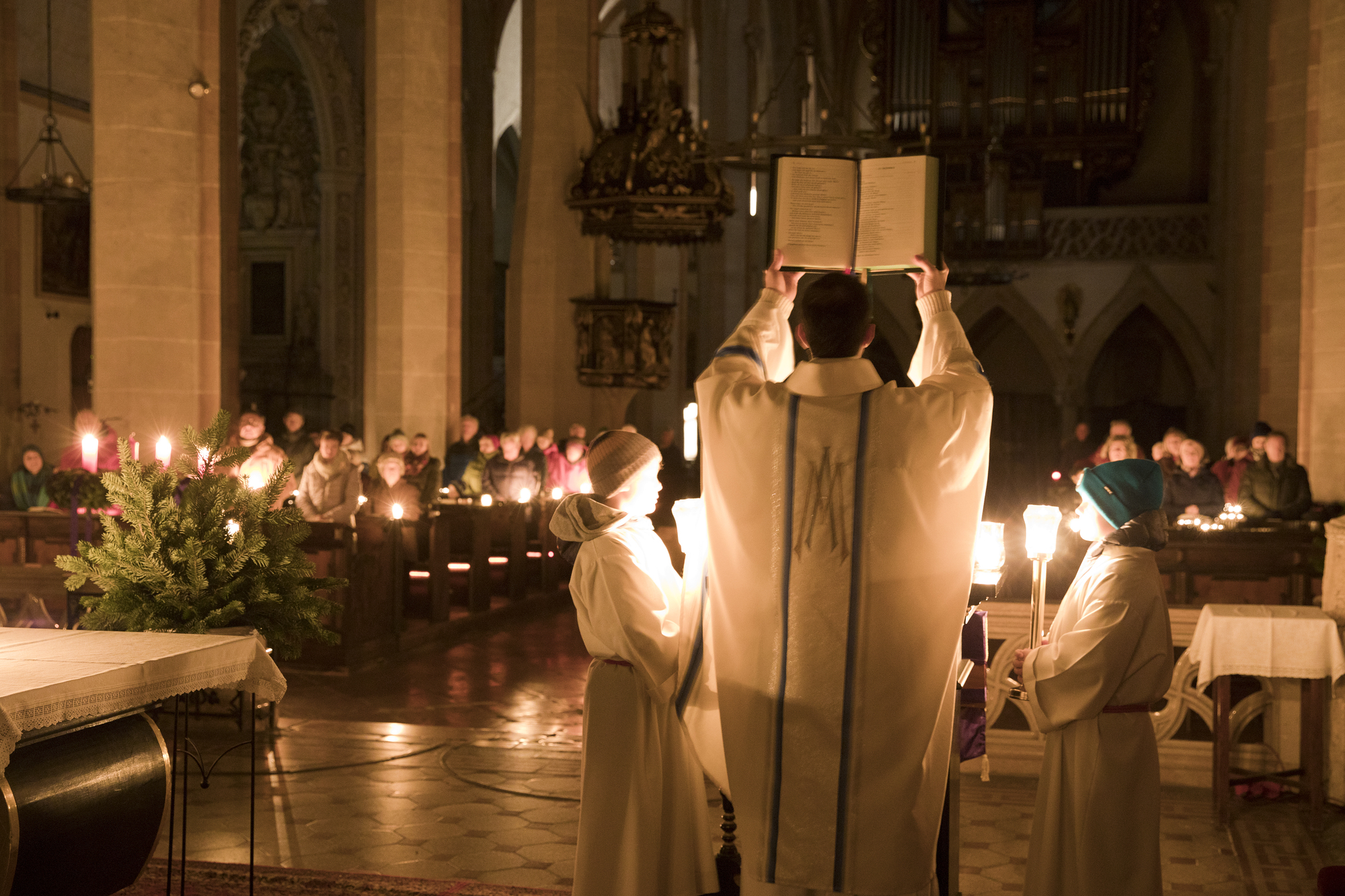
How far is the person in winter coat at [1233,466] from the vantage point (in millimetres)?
11750

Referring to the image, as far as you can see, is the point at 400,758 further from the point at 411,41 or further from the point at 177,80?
the point at 411,41

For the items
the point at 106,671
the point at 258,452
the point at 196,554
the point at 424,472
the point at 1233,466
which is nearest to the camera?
the point at 106,671

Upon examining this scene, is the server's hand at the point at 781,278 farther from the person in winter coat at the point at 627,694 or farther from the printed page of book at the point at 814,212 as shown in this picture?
the person in winter coat at the point at 627,694

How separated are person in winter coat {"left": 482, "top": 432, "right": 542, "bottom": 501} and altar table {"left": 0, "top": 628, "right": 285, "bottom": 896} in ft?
28.2

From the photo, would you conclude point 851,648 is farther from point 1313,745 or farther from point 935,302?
point 1313,745

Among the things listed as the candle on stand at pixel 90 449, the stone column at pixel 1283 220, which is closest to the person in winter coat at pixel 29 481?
the candle on stand at pixel 90 449

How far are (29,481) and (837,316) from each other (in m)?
9.42

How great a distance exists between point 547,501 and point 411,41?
466 centimetres

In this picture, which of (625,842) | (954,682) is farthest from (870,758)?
(625,842)

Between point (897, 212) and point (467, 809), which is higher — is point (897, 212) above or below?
above

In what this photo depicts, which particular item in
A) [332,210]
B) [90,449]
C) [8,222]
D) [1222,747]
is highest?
[332,210]

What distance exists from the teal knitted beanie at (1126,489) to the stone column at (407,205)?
1034 cm

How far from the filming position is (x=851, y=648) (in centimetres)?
330

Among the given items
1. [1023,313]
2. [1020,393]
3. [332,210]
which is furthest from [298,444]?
[1020,393]
